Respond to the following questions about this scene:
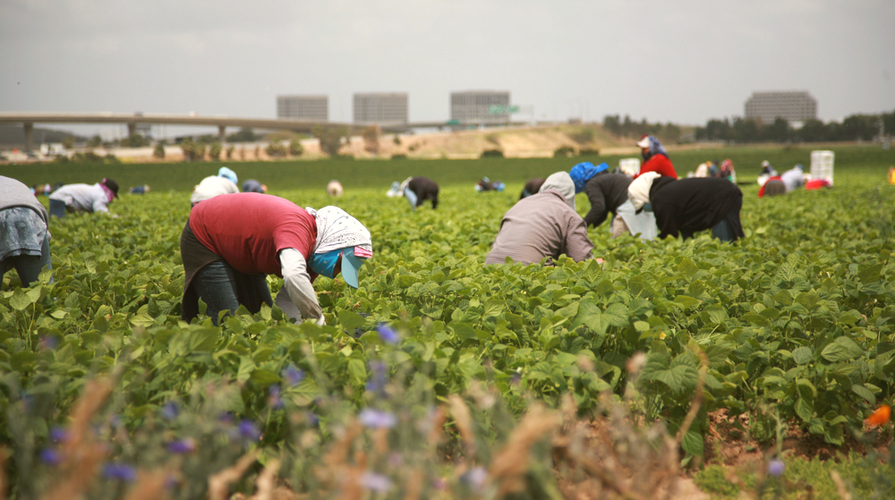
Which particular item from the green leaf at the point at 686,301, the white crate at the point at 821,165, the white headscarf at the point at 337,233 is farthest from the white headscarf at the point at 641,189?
the white crate at the point at 821,165

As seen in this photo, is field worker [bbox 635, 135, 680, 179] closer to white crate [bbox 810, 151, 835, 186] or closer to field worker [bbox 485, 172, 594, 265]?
field worker [bbox 485, 172, 594, 265]

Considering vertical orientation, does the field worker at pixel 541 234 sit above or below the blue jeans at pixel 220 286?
above

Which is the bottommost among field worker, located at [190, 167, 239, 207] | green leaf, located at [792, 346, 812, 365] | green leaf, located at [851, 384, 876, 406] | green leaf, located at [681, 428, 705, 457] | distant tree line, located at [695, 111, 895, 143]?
green leaf, located at [681, 428, 705, 457]

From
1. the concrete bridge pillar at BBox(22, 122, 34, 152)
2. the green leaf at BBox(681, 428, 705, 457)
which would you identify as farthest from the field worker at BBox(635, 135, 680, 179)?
the concrete bridge pillar at BBox(22, 122, 34, 152)

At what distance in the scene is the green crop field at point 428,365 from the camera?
1.30m

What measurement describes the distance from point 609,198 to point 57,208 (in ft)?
27.1

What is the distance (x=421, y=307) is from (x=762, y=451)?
1768 millimetres

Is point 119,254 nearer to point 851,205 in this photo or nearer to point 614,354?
point 614,354

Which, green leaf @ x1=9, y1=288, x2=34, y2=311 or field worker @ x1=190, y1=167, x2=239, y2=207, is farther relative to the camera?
field worker @ x1=190, y1=167, x2=239, y2=207

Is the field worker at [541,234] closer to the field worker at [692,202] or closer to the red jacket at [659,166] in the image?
the field worker at [692,202]

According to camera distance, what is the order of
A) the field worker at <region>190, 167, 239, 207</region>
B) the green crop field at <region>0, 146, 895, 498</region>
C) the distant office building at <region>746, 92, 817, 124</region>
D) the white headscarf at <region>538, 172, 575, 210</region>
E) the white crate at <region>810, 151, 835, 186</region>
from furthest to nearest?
the distant office building at <region>746, 92, 817, 124</region>, the white crate at <region>810, 151, 835, 186</region>, the field worker at <region>190, 167, 239, 207</region>, the white headscarf at <region>538, 172, 575, 210</region>, the green crop field at <region>0, 146, 895, 498</region>

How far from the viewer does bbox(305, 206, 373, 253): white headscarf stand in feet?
9.00

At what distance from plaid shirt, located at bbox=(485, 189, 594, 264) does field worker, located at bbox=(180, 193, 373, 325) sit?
58.3 inches

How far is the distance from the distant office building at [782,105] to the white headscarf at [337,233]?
181223mm
